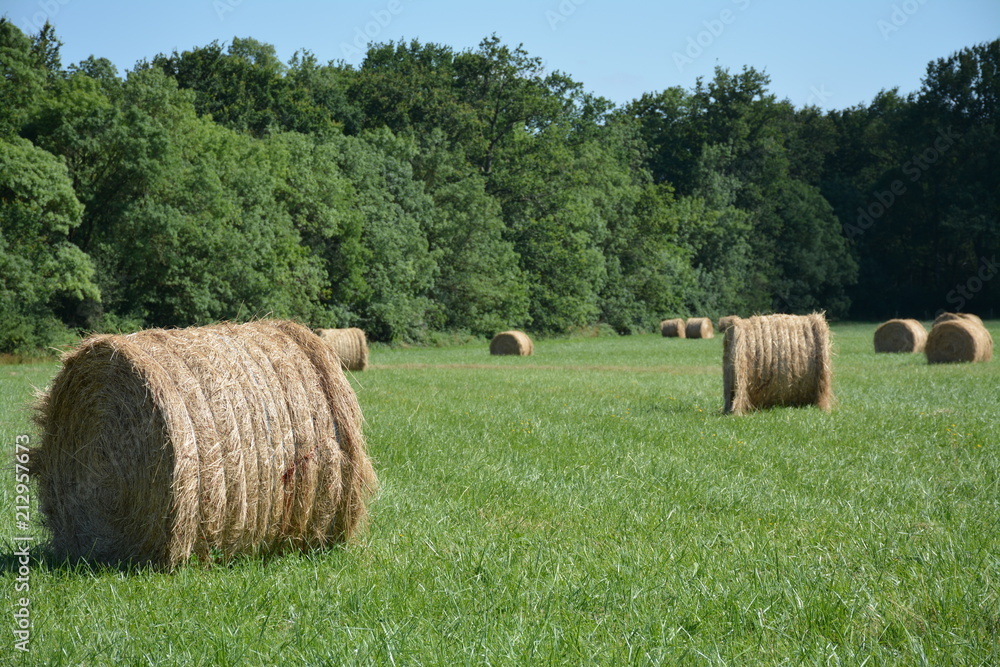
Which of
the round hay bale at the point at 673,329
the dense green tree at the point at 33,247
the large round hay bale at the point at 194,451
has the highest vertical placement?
the dense green tree at the point at 33,247

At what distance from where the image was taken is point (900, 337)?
27.2m

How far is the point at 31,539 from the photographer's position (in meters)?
5.61

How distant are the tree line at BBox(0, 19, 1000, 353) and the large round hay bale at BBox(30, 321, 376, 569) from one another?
75.4 ft

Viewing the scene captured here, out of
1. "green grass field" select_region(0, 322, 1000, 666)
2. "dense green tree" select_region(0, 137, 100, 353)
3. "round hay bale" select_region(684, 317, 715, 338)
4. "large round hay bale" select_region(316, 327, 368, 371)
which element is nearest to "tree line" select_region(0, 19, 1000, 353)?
"dense green tree" select_region(0, 137, 100, 353)

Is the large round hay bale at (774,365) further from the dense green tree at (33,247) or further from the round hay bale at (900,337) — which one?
the dense green tree at (33,247)

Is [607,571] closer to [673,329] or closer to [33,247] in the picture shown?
[33,247]

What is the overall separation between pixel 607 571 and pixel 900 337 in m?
25.3

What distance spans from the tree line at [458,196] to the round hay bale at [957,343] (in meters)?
20.0

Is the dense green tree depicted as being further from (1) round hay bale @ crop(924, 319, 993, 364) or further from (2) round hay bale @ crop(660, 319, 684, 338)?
(2) round hay bale @ crop(660, 319, 684, 338)

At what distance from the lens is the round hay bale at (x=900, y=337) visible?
26.9 meters

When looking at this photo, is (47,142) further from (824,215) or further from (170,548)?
(824,215)

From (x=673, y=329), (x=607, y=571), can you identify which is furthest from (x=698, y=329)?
(x=607, y=571)

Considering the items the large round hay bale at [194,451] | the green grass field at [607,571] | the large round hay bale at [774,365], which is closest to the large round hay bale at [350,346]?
the large round hay bale at [774,365]

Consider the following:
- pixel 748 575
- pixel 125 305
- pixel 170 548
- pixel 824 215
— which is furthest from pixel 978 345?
pixel 824 215
